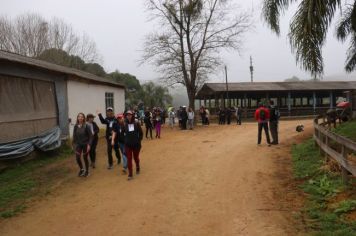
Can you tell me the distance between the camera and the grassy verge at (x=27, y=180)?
8531 millimetres

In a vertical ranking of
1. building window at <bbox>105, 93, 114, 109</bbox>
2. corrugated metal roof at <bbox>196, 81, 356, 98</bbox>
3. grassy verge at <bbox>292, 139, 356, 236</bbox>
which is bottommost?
grassy verge at <bbox>292, 139, 356, 236</bbox>

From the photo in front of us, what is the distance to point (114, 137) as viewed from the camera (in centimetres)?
1139

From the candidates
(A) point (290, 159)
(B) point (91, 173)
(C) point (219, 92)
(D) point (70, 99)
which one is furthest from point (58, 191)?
(C) point (219, 92)

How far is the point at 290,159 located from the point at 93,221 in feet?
23.7

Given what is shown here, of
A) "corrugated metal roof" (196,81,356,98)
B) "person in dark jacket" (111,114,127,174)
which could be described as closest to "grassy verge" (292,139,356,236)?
"person in dark jacket" (111,114,127,174)

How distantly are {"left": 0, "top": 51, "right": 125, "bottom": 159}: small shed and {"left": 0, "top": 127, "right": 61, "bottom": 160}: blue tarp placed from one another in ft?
0.43

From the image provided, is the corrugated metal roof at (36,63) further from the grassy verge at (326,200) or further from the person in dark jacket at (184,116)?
the grassy verge at (326,200)

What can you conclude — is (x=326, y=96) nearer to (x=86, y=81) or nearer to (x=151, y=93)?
(x=151, y=93)

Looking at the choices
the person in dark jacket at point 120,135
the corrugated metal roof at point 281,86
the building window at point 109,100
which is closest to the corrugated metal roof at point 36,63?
the building window at point 109,100

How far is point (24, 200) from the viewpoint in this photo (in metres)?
8.79

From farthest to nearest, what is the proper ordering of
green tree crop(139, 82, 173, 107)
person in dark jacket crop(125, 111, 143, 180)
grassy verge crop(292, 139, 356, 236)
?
green tree crop(139, 82, 173, 107)
person in dark jacket crop(125, 111, 143, 180)
grassy verge crop(292, 139, 356, 236)

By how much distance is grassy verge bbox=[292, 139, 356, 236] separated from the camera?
5.93 metres

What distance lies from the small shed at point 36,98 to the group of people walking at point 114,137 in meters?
2.72

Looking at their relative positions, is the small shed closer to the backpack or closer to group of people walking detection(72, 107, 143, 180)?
group of people walking detection(72, 107, 143, 180)
